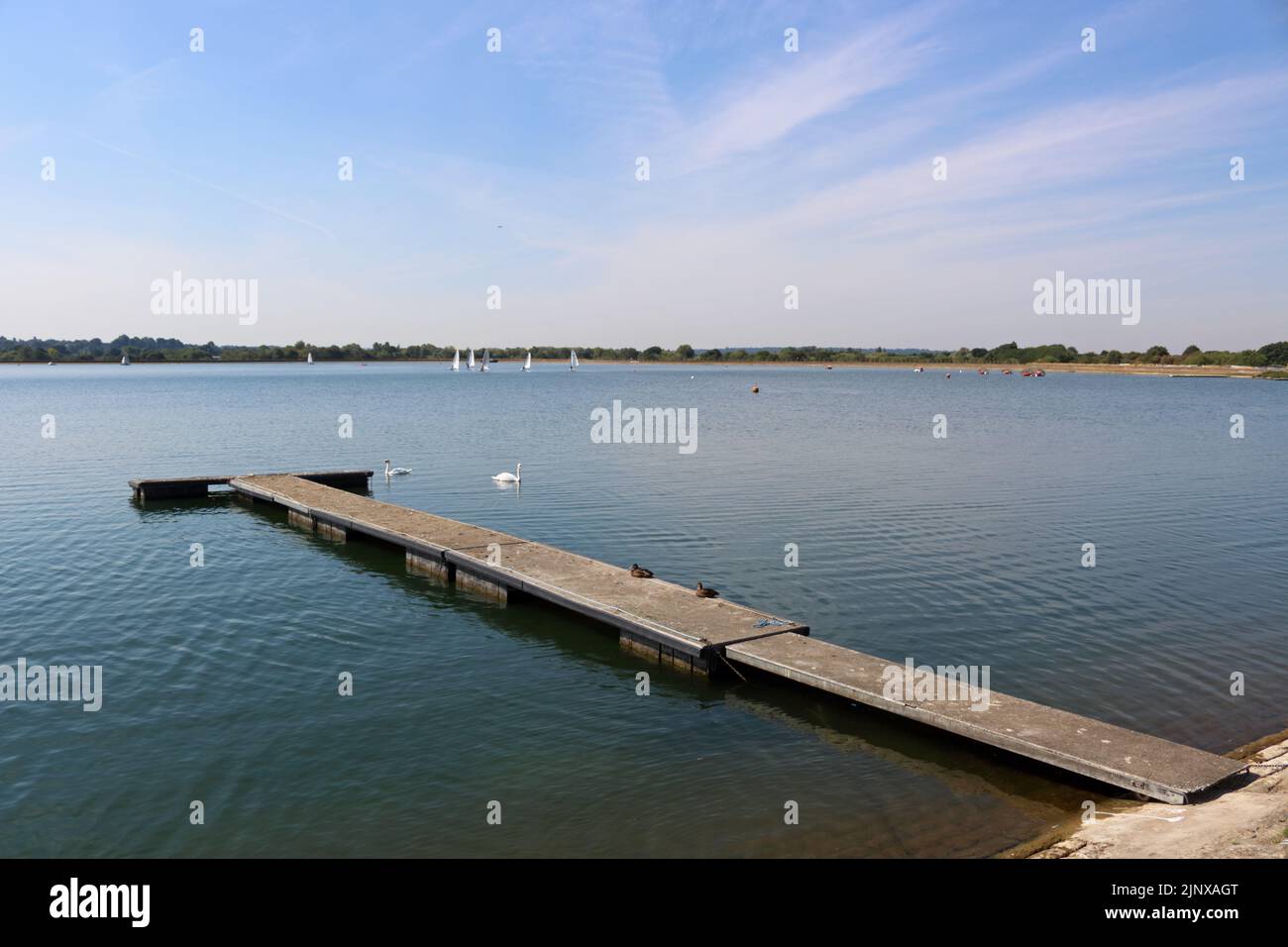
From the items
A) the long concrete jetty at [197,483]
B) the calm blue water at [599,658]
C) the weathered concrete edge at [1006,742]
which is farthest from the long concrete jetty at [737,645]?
the long concrete jetty at [197,483]

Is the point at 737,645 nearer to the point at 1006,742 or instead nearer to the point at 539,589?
the point at 1006,742

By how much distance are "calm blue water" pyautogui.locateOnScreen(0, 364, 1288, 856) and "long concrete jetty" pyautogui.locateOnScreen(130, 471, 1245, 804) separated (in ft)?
1.95

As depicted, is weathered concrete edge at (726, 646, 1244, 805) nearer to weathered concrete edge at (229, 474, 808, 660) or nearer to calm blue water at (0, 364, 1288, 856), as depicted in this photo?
calm blue water at (0, 364, 1288, 856)

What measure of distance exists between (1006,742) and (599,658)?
8.16 metres

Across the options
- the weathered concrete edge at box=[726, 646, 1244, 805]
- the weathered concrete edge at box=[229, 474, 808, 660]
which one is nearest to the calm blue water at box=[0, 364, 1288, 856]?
the weathered concrete edge at box=[726, 646, 1244, 805]

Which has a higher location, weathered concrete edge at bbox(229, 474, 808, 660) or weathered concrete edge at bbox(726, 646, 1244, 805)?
weathered concrete edge at bbox(229, 474, 808, 660)

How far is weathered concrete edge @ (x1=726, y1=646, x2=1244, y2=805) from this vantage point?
10.7m

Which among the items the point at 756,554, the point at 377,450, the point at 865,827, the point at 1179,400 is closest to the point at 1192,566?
the point at 756,554

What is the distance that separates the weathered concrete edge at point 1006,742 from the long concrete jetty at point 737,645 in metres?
0.02

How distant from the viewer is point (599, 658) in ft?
57.2

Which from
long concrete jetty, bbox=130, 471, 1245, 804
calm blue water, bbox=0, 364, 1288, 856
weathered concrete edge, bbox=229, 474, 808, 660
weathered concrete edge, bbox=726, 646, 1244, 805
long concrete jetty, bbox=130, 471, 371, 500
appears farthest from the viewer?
long concrete jetty, bbox=130, 471, 371, 500

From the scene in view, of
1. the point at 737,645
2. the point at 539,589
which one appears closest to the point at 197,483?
Answer: the point at 539,589

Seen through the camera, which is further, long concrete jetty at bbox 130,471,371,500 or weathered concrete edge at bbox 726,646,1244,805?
long concrete jetty at bbox 130,471,371,500

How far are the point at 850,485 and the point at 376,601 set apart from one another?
22423 millimetres
